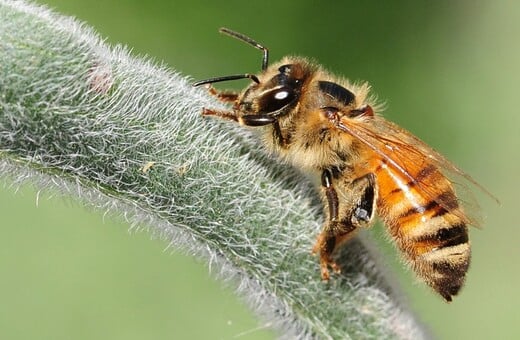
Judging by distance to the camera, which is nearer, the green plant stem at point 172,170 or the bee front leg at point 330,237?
the green plant stem at point 172,170

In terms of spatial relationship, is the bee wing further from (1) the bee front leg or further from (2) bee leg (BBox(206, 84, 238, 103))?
(2) bee leg (BBox(206, 84, 238, 103))

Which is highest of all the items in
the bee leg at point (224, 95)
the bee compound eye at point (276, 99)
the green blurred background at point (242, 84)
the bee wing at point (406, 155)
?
the bee wing at point (406, 155)

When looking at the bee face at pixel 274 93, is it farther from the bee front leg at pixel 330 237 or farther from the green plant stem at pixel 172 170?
the bee front leg at pixel 330 237

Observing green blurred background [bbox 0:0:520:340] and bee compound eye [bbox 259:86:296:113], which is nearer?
bee compound eye [bbox 259:86:296:113]

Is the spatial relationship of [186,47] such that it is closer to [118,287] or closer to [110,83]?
[118,287]

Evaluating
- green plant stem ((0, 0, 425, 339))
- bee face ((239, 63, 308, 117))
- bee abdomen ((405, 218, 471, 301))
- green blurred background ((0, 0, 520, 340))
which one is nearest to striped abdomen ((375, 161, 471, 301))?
bee abdomen ((405, 218, 471, 301))

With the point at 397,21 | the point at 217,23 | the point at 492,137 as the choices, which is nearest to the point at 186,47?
the point at 217,23

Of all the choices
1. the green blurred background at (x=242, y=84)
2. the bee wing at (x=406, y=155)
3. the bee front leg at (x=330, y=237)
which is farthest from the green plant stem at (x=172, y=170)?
the green blurred background at (x=242, y=84)

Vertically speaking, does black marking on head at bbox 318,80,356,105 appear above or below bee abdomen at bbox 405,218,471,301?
above

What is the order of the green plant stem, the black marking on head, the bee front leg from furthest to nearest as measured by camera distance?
the black marking on head
the bee front leg
the green plant stem
